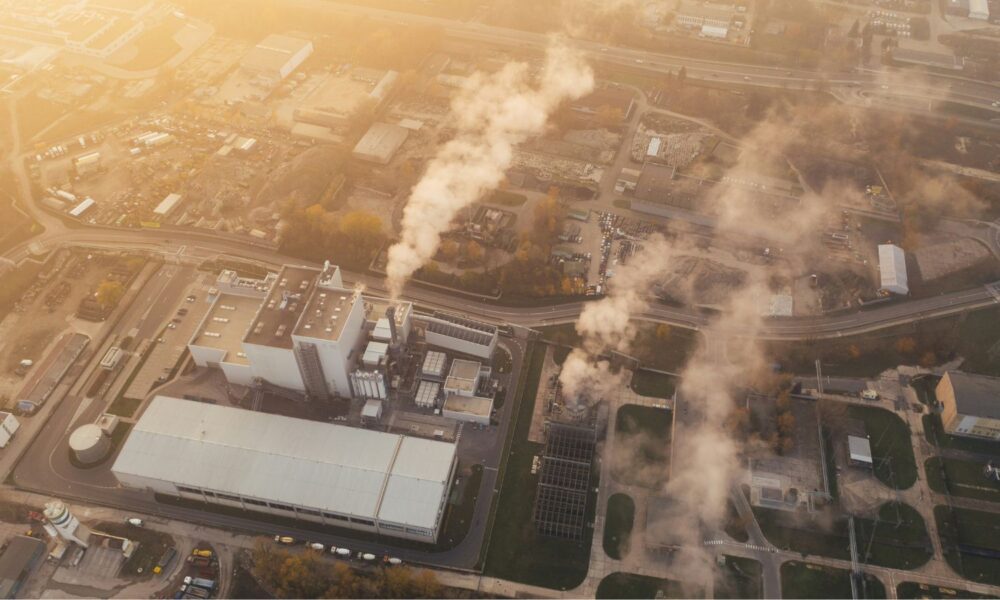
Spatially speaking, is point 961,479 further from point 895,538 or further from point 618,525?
point 618,525

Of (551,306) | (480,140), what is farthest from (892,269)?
(480,140)

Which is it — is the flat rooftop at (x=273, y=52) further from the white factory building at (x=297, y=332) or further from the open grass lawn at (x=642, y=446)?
the open grass lawn at (x=642, y=446)

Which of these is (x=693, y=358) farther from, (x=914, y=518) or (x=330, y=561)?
(x=330, y=561)

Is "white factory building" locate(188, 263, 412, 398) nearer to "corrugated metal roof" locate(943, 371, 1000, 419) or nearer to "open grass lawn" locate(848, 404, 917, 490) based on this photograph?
"open grass lawn" locate(848, 404, 917, 490)

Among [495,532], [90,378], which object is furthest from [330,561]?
[90,378]

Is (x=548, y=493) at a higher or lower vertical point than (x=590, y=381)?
lower

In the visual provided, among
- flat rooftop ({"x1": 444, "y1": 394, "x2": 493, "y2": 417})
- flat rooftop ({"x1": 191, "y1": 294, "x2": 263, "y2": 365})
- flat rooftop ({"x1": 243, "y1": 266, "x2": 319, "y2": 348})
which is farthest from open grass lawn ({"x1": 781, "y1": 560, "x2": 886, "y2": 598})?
flat rooftop ({"x1": 191, "y1": 294, "x2": 263, "y2": 365})
